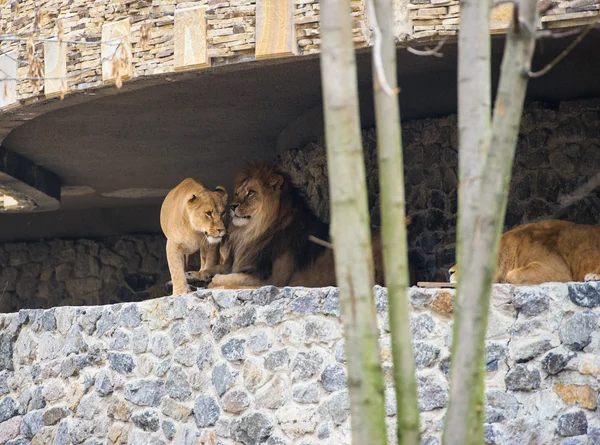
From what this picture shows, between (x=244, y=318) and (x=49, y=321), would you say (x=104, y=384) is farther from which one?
(x=244, y=318)

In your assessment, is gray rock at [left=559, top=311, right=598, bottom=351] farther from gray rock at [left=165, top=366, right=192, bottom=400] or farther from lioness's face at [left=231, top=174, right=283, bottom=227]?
lioness's face at [left=231, top=174, right=283, bottom=227]

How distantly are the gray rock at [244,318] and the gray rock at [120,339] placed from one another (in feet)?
3.49

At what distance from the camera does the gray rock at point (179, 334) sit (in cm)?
734

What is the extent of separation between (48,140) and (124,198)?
3560mm

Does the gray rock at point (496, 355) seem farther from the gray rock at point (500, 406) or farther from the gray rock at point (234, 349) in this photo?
the gray rock at point (234, 349)

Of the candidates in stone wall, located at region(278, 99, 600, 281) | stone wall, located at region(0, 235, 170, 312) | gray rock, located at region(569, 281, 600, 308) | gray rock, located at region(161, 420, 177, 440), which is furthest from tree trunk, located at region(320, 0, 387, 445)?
stone wall, located at region(0, 235, 170, 312)

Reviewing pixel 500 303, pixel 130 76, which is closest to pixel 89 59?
pixel 130 76

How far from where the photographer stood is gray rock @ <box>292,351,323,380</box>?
22.0 ft

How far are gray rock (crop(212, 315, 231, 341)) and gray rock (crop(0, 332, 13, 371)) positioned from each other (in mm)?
2300

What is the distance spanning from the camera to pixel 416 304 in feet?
21.2

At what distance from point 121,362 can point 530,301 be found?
317cm

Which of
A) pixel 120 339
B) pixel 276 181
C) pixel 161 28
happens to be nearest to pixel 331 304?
pixel 120 339

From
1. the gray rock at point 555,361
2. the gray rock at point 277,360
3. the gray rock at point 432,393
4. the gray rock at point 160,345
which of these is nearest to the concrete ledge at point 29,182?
the gray rock at point 160,345

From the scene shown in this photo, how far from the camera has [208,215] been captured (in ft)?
27.6
